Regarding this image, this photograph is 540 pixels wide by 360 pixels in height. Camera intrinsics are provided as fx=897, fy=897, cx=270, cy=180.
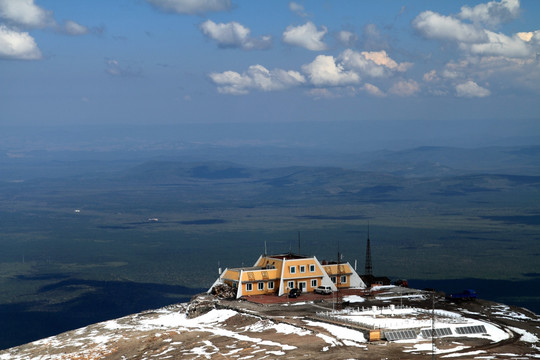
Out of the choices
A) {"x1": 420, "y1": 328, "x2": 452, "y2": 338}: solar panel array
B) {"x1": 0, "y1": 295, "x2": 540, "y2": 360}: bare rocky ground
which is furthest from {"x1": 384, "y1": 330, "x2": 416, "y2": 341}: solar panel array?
{"x1": 0, "y1": 295, "x2": 540, "y2": 360}: bare rocky ground

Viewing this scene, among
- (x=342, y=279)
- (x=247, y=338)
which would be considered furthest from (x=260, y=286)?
(x=247, y=338)

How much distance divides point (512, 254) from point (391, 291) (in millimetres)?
97742

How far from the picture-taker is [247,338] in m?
66.6

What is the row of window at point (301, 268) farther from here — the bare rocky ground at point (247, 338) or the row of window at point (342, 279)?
the bare rocky ground at point (247, 338)

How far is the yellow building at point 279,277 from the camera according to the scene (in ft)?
282

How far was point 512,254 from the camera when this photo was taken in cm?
18012

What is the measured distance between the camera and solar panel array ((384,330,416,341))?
6418 centimetres

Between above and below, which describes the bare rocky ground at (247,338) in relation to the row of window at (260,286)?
below

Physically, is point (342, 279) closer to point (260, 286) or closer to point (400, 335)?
point (260, 286)

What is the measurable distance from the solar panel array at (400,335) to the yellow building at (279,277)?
74.1ft

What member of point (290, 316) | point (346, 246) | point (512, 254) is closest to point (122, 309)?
point (290, 316)

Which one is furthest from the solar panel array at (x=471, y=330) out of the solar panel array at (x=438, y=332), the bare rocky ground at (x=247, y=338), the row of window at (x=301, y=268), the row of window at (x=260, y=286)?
the row of window at (x=260, y=286)

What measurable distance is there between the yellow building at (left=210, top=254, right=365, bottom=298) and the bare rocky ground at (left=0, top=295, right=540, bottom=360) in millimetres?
3482

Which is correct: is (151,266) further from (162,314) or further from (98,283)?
(162,314)
